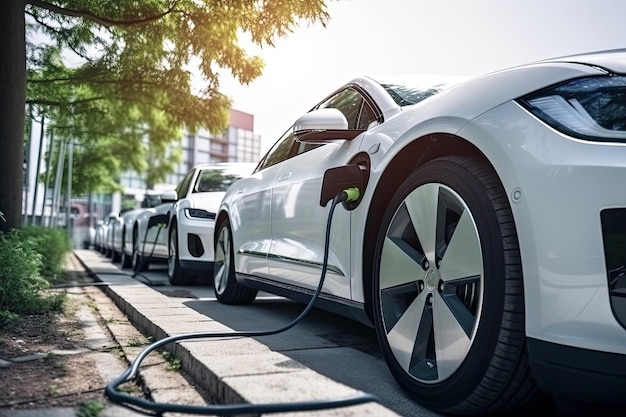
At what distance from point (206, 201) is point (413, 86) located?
4.62m

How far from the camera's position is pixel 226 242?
5453 mm

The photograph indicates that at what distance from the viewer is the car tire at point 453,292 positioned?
206 centimetres

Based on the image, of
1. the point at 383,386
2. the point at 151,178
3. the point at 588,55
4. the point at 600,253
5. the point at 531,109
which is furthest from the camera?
the point at 151,178

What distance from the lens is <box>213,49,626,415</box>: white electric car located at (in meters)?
1.87

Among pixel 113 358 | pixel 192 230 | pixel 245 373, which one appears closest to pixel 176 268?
pixel 192 230

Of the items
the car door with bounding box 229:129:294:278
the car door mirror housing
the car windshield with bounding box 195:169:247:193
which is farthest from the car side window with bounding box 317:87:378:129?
the car windshield with bounding box 195:169:247:193

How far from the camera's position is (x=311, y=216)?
3.56 m

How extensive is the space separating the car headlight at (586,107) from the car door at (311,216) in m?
1.20

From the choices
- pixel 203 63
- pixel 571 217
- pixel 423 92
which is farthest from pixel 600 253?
pixel 203 63

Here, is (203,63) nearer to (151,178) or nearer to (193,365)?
(193,365)

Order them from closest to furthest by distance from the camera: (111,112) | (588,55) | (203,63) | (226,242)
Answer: (588,55) → (226,242) → (203,63) → (111,112)

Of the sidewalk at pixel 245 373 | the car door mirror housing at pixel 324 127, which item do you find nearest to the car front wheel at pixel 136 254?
the sidewalk at pixel 245 373

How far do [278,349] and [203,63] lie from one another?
21.4 feet

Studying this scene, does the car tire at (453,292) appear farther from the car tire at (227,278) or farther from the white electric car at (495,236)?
the car tire at (227,278)
